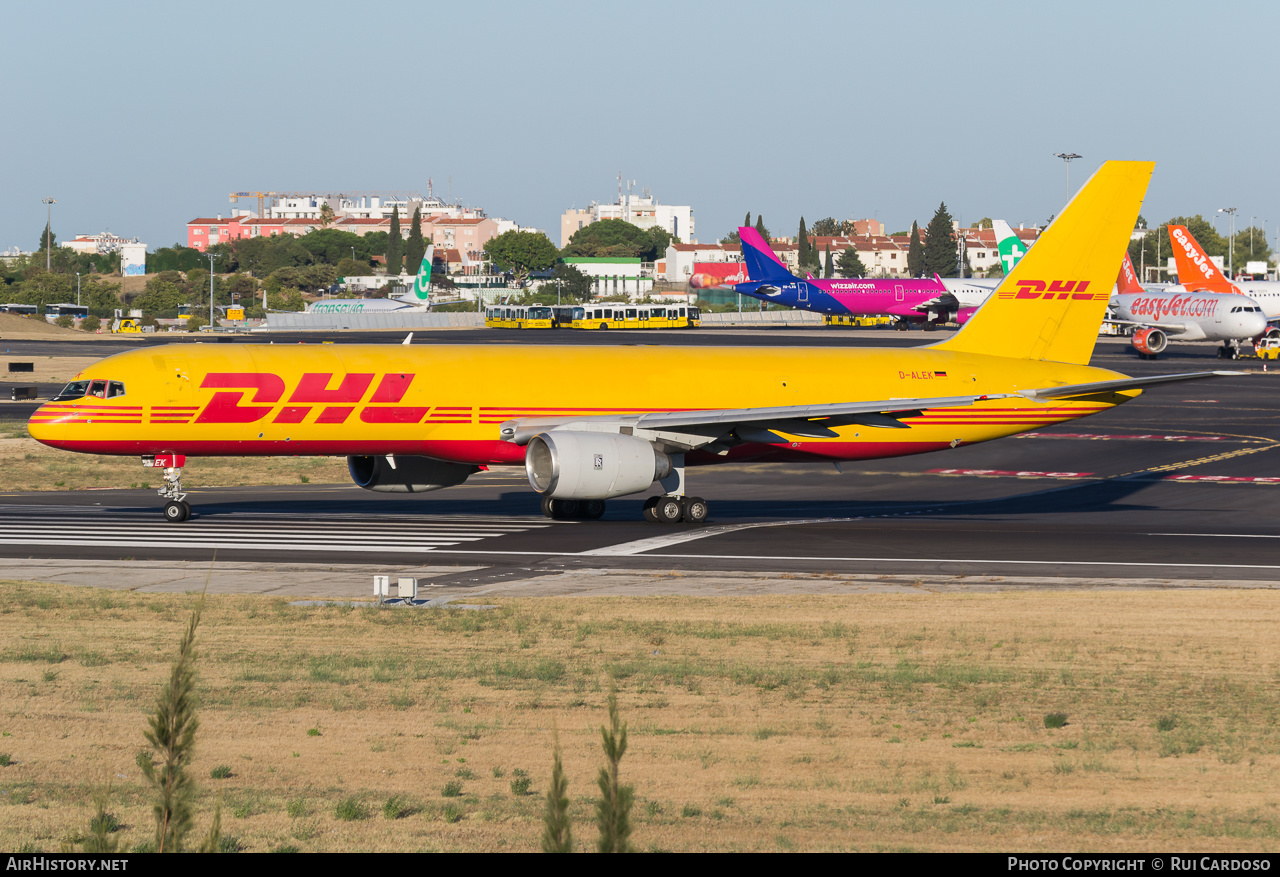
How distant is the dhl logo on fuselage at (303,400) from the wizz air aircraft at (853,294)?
129800 millimetres

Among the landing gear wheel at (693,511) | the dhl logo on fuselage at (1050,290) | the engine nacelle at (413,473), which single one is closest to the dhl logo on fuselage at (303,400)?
the engine nacelle at (413,473)

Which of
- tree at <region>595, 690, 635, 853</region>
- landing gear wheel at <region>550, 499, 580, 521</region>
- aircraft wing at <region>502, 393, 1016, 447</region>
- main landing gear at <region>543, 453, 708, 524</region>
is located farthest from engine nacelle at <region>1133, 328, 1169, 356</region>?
tree at <region>595, 690, 635, 853</region>

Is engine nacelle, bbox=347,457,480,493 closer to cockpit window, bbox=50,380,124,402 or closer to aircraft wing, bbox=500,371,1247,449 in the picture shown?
aircraft wing, bbox=500,371,1247,449

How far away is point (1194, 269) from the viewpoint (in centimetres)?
13775

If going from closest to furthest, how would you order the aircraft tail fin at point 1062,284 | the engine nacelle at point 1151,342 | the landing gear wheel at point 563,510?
1. the landing gear wheel at point 563,510
2. the aircraft tail fin at point 1062,284
3. the engine nacelle at point 1151,342

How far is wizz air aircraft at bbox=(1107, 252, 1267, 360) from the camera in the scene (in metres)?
114

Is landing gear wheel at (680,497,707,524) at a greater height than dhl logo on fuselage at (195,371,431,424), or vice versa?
dhl logo on fuselage at (195,371,431,424)

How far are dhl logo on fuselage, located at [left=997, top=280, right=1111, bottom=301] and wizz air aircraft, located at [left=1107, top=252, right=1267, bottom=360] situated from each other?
2956 inches

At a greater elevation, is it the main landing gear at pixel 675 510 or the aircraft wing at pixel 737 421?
the aircraft wing at pixel 737 421

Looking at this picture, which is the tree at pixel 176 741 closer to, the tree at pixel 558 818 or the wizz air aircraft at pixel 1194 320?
the tree at pixel 558 818

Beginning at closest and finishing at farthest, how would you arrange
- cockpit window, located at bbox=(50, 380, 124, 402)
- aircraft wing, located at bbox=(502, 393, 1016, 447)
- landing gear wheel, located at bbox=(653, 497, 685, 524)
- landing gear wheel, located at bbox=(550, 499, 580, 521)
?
cockpit window, located at bbox=(50, 380, 124, 402), aircraft wing, located at bbox=(502, 393, 1016, 447), landing gear wheel, located at bbox=(653, 497, 685, 524), landing gear wheel, located at bbox=(550, 499, 580, 521)

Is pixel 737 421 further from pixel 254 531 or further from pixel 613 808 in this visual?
pixel 613 808

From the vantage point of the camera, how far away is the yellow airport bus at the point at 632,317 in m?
181

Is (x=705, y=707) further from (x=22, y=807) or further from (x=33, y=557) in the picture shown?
(x=33, y=557)
